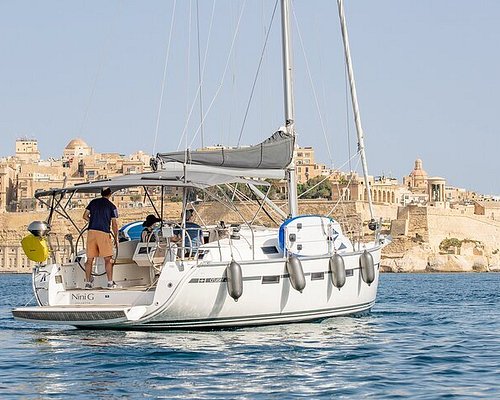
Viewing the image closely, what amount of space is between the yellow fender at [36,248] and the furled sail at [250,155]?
1.85m

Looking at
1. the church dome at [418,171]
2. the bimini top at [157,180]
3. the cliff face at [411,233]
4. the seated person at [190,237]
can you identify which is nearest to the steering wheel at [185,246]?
the seated person at [190,237]

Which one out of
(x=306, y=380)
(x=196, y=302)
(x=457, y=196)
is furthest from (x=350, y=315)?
(x=457, y=196)

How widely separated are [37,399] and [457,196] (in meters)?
150

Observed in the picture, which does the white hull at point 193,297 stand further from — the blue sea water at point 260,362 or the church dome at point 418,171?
the church dome at point 418,171

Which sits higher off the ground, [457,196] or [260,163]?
[457,196]

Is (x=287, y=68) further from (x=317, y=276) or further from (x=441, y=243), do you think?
(x=441, y=243)

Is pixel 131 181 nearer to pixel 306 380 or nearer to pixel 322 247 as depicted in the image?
pixel 322 247

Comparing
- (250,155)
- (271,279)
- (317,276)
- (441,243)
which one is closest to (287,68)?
(250,155)

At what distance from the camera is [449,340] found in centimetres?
1482

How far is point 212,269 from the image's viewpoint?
14.6 m

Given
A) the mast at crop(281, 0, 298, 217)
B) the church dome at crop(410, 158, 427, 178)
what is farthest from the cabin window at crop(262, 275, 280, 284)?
the church dome at crop(410, 158, 427, 178)

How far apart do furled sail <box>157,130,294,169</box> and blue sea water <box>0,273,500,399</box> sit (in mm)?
2188

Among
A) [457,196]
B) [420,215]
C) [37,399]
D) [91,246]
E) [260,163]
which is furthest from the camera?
[457,196]

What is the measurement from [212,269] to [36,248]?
250 centimetres
